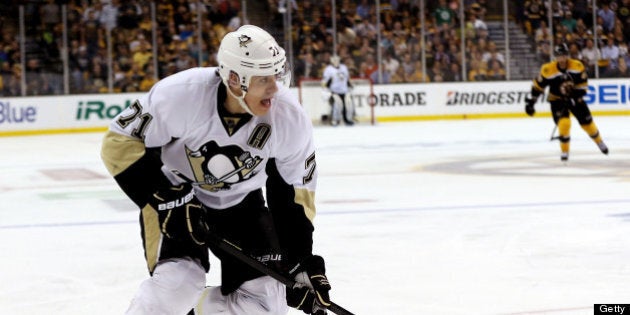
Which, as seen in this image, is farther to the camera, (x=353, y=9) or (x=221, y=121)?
(x=353, y=9)

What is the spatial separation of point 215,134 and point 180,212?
249 mm

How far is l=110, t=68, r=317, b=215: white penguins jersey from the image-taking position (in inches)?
116

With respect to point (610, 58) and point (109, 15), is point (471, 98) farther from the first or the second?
point (109, 15)

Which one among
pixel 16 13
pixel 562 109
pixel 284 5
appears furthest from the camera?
pixel 284 5

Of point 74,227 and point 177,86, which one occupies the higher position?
point 177,86

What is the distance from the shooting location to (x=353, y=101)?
694 inches

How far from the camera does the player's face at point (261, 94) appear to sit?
2.84 metres

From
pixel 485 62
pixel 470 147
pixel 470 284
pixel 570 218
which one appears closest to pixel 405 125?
pixel 485 62

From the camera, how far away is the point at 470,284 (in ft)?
15.3

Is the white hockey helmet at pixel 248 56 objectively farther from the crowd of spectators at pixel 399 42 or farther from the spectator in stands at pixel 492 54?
the spectator in stands at pixel 492 54

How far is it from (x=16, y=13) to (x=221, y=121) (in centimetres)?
1405

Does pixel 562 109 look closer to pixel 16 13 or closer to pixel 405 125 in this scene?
pixel 405 125

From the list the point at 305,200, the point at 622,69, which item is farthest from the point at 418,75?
the point at 305,200

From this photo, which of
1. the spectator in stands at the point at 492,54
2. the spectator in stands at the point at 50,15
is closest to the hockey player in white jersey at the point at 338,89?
the spectator in stands at the point at 492,54
